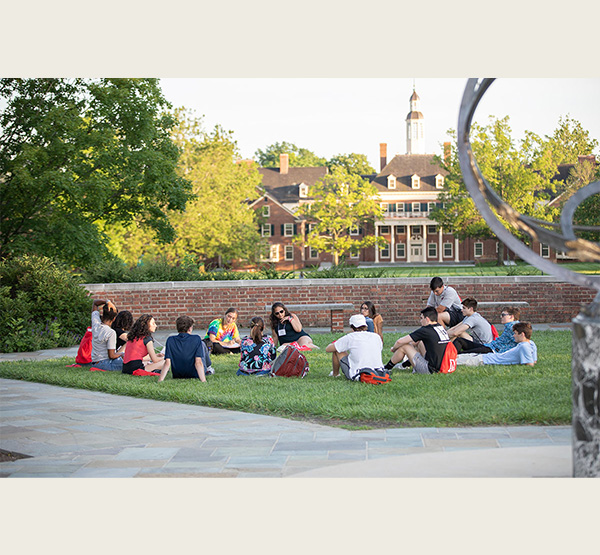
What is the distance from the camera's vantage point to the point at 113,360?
1288 centimetres

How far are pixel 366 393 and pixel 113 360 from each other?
5135mm

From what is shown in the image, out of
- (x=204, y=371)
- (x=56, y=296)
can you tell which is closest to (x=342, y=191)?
(x=56, y=296)

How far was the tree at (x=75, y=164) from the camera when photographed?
70.4 feet

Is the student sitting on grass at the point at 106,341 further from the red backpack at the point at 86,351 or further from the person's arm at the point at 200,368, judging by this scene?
the person's arm at the point at 200,368

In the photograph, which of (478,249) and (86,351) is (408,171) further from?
(86,351)

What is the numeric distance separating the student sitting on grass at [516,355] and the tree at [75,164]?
13.3m

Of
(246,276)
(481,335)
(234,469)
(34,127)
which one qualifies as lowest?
(234,469)

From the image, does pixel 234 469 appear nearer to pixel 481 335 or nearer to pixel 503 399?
pixel 503 399

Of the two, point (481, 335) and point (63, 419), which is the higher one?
point (481, 335)

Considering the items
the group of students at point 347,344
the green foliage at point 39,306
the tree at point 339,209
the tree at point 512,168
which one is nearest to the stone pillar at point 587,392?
the group of students at point 347,344

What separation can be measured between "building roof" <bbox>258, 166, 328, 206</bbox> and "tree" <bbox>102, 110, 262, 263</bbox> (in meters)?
38.3

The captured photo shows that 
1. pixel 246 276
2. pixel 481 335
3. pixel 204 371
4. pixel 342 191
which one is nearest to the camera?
pixel 204 371

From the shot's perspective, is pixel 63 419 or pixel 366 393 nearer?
pixel 63 419

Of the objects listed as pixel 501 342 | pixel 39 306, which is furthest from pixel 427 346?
pixel 39 306
